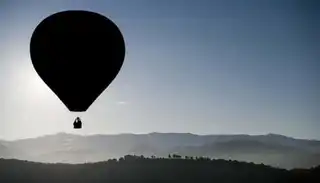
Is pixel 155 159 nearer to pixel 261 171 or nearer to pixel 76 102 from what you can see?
pixel 261 171

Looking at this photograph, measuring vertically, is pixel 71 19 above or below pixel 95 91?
above

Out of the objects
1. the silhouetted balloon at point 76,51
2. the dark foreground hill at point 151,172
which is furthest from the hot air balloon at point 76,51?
the dark foreground hill at point 151,172

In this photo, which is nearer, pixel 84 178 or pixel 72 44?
pixel 72 44

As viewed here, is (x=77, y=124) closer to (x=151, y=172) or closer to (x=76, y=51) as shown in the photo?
(x=76, y=51)

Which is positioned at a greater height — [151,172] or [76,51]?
[151,172]

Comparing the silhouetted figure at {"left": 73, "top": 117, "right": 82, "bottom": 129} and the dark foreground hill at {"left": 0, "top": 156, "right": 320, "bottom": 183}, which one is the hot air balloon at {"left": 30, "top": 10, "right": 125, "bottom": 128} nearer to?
the silhouetted figure at {"left": 73, "top": 117, "right": 82, "bottom": 129}

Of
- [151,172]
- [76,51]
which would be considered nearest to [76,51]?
[76,51]

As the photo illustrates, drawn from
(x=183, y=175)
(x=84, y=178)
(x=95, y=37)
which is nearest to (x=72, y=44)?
(x=95, y=37)
